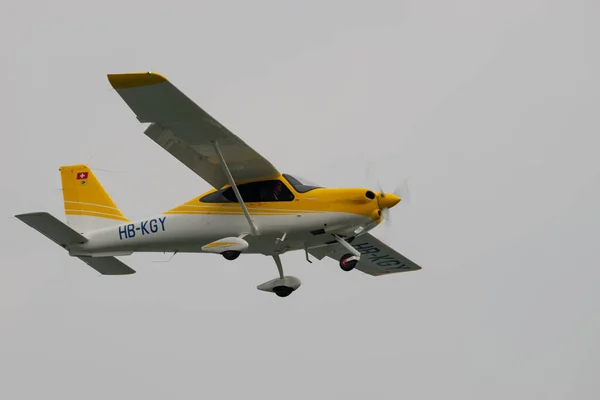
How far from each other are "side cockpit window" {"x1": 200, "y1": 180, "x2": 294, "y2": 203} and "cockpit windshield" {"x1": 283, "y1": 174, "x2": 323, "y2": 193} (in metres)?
0.17

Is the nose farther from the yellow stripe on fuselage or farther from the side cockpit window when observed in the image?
the side cockpit window

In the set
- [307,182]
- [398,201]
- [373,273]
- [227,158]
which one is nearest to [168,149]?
[227,158]

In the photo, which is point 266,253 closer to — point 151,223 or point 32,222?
point 151,223

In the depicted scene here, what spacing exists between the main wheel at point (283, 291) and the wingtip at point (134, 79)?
516 cm

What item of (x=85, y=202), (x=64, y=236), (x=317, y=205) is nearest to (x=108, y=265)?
(x=64, y=236)

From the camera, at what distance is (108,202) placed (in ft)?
89.7

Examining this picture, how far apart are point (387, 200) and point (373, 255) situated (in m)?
4.50

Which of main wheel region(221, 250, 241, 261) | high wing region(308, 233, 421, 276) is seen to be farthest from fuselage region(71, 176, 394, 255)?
high wing region(308, 233, 421, 276)

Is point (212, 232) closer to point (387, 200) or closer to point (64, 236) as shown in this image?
point (64, 236)

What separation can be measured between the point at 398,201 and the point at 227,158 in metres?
3.40

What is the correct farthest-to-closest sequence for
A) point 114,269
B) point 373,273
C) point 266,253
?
1. point 373,273
2. point 114,269
3. point 266,253

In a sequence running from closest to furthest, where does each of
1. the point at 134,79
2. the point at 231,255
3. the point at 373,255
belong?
the point at 134,79
the point at 231,255
the point at 373,255

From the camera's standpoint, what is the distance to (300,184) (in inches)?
977

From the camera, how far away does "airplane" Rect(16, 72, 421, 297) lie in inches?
936
